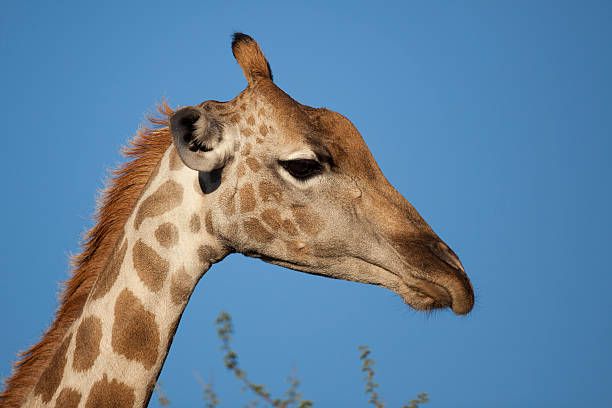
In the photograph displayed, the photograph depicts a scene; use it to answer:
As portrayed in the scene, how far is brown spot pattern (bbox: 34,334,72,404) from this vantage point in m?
4.10

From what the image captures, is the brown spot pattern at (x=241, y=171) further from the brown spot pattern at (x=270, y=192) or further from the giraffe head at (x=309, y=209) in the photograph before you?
the brown spot pattern at (x=270, y=192)

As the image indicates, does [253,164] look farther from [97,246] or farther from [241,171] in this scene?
[97,246]

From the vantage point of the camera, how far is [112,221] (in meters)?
4.73

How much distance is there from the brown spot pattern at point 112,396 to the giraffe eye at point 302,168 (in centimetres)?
179

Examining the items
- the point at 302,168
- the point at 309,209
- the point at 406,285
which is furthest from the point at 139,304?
the point at 406,285

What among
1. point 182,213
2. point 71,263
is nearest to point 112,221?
point 71,263

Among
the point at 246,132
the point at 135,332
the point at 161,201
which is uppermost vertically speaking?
the point at 246,132

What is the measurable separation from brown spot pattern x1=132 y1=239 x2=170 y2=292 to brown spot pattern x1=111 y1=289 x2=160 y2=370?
142 millimetres

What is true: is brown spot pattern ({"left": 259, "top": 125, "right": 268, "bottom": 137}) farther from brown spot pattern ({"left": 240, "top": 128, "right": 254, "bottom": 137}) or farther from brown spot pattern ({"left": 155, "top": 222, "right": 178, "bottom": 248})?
brown spot pattern ({"left": 155, "top": 222, "right": 178, "bottom": 248})

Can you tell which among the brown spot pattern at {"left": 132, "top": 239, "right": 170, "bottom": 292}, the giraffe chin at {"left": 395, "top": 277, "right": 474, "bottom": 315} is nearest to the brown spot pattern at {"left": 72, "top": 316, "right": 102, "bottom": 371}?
the brown spot pattern at {"left": 132, "top": 239, "right": 170, "bottom": 292}

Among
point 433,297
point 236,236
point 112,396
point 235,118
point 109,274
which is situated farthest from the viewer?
point 235,118

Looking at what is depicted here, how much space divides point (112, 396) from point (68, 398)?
13.1 inches

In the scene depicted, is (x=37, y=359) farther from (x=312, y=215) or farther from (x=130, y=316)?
(x=312, y=215)

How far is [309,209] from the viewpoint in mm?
4145
